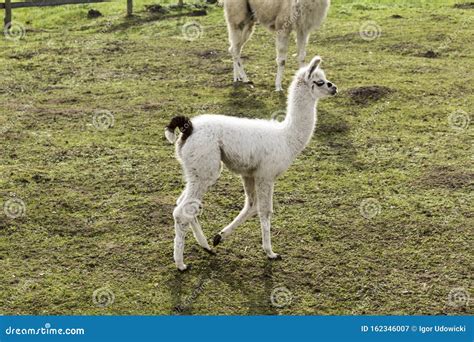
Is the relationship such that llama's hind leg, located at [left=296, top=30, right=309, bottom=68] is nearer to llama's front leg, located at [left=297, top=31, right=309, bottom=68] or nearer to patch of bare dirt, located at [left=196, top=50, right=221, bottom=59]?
llama's front leg, located at [left=297, top=31, right=309, bottom=68]

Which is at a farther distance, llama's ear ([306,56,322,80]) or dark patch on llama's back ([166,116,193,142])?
llama's ear ([306,56,322,80])

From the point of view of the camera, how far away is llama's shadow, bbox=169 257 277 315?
6.16 m

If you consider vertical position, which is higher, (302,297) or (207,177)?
(207,177)

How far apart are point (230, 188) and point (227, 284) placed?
7.93 ft

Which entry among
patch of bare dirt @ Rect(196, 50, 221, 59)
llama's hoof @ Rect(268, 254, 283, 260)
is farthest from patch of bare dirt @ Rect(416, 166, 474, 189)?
patch of bare dirt @ Rect(196, 50, 221, 59)

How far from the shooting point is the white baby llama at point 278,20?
1257cm

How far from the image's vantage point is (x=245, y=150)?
6.64 m

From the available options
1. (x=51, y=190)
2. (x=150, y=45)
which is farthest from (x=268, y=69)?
(x=51, y=190)

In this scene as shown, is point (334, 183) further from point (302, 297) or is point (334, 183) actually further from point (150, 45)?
point (150, 45)

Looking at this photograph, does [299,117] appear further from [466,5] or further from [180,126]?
[466,5]

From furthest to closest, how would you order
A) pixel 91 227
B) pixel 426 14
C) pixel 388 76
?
pixel 426 14
pixel 388 76
pixel 91 227

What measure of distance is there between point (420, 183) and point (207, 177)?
352 cm

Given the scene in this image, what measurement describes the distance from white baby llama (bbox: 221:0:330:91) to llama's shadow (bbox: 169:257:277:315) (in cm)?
642

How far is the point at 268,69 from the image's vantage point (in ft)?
47.6
